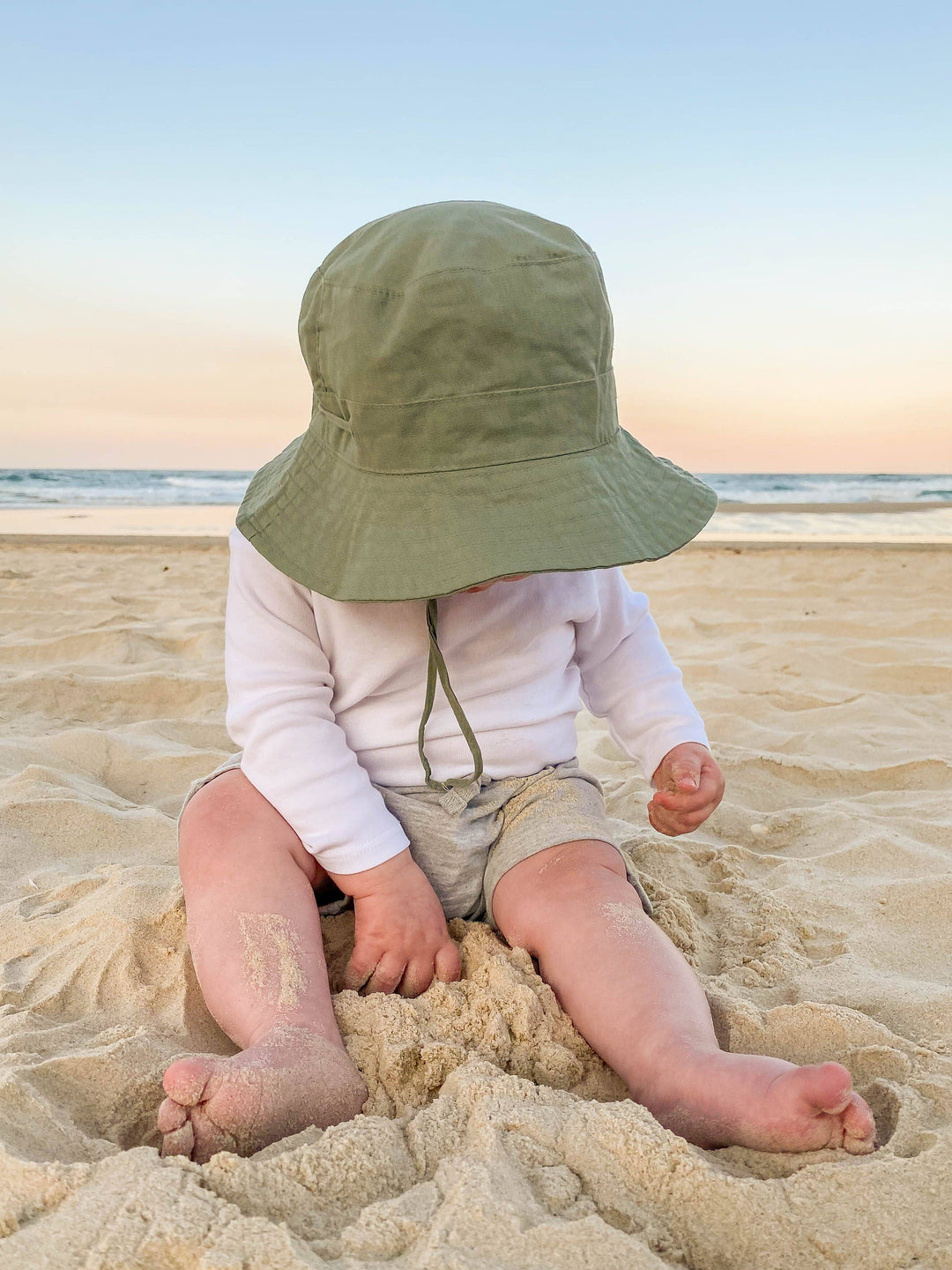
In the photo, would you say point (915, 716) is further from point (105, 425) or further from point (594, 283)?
point (105, 425)

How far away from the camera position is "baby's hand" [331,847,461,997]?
1207 mm

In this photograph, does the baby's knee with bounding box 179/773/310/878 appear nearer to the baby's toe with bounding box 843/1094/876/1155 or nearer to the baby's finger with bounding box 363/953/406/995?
the baby's finger with bounding box 363/953/406/995

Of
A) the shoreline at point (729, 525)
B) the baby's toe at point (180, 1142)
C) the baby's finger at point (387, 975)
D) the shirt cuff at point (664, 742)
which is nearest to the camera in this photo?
the baby's toe at point (180, 1142)

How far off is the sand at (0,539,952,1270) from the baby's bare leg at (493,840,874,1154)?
1.3 inches

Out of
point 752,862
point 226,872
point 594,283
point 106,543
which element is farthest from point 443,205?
point 106,543

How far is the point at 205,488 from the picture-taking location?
1581 cm

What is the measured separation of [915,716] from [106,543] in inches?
213

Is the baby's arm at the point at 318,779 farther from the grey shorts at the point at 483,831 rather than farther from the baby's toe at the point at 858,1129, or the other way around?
the baby's toe at the point at 858,1129

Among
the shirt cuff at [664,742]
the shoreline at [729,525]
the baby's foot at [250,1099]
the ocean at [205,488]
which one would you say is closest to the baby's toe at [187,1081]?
the baby's foot at [250,1099]

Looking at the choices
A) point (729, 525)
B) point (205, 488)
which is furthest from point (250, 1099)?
point (205, 488)

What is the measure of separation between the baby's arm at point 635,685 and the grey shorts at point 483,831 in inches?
6.6

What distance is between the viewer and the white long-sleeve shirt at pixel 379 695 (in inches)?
49.8

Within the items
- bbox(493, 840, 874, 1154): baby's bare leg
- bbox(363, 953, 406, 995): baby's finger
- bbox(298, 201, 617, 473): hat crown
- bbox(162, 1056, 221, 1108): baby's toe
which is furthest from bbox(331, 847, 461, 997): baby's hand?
bbox(298, 201, 617, 473): hat crown

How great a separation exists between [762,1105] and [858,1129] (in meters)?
0.09
